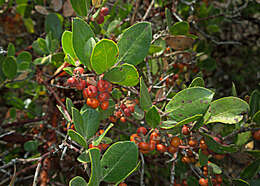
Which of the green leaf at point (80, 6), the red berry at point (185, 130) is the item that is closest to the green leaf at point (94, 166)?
the red berry at point (185, 130)

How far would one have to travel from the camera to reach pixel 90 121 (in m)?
0.85

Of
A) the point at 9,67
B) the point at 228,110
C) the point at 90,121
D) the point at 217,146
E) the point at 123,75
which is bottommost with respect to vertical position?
the point at 217,146

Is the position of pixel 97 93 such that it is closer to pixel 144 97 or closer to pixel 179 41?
pixel 144 97

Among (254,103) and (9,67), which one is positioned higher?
(9,67)

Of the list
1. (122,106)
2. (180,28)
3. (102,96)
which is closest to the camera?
(102,96)

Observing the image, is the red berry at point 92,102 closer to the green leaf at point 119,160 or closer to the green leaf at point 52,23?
the green leaf at point 119,160

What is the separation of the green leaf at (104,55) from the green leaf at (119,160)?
25 centimetres

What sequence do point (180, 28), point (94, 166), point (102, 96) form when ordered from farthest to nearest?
1. point (180, 28)
2. point (102, 96)
3. point (94, 166)

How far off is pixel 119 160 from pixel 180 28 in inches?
27.5

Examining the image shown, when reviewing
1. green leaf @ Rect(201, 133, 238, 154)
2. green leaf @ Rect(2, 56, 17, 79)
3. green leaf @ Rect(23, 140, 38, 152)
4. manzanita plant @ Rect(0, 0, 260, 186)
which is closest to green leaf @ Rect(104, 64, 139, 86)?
manzanita plant @ Rect(0, 0, 260, 186)

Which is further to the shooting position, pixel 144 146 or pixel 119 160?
pixel 144 146

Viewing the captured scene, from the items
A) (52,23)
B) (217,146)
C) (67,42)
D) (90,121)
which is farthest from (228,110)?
(52,23)

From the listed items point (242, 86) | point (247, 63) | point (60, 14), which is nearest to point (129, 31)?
point (60, 14)

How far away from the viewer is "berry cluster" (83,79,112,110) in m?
0.84
